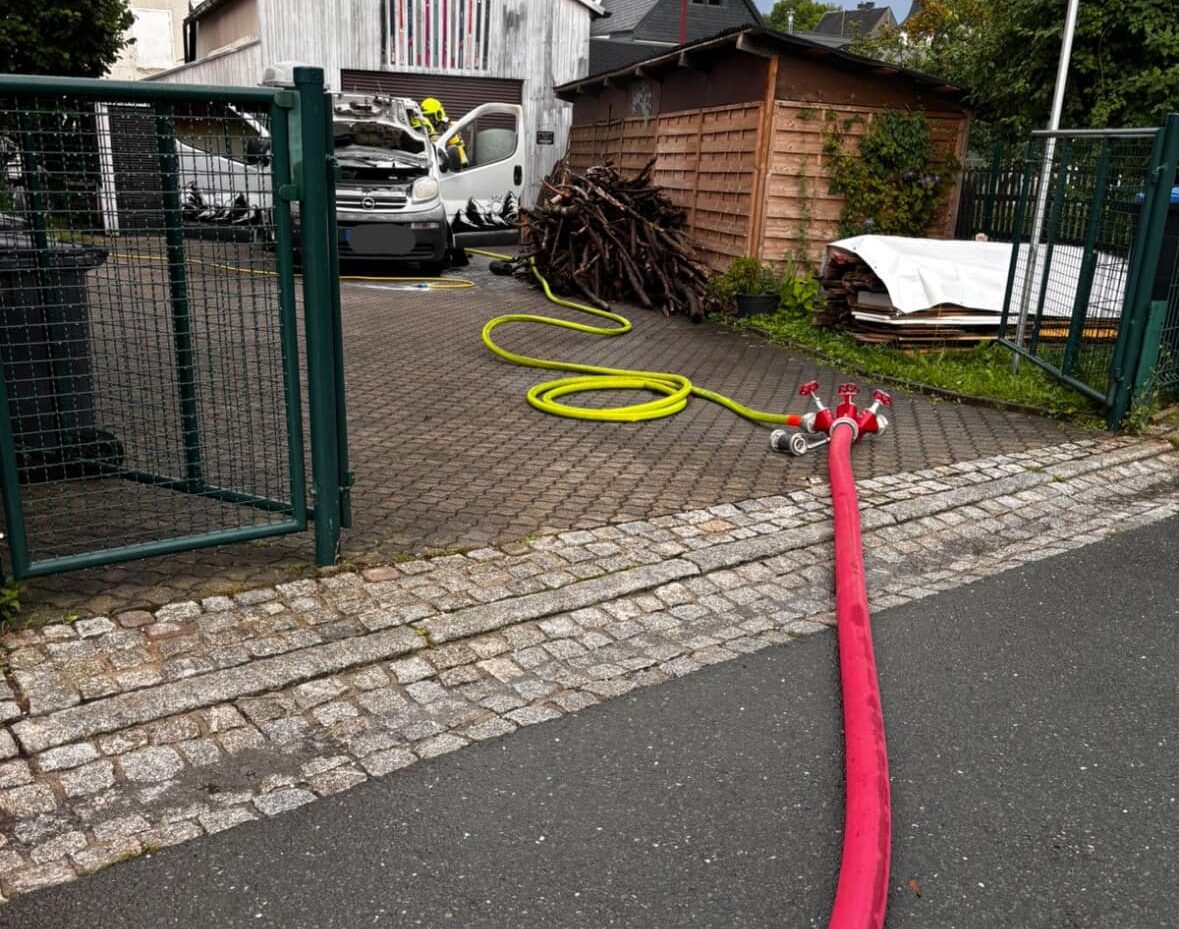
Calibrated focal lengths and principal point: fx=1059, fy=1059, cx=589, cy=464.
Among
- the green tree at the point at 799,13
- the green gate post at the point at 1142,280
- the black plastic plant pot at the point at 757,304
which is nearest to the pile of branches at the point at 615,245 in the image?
the black plastic plant pot at the point at 757,304

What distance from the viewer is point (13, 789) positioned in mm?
2967

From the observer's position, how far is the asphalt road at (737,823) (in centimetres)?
258

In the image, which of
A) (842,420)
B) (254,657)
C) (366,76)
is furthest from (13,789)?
(366,76)

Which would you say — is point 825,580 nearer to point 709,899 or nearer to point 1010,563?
point 1010,563

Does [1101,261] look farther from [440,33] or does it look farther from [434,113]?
Answer: [440,33]

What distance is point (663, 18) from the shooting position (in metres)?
36.3

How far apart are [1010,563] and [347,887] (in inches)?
140

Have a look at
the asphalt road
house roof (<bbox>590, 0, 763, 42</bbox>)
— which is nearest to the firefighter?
house roof (<bbox>590, 0, 763, 42</bbox>)

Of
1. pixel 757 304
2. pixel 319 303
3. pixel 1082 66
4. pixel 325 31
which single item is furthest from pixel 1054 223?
pixel 325 31

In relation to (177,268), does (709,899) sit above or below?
below

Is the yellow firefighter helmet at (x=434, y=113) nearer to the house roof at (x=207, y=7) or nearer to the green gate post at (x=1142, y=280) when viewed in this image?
the house roof at (x=207, y=7)

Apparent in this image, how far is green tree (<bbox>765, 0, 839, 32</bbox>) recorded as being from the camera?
82062mm

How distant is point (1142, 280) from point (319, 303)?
5356mm

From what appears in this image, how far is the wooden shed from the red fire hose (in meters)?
7.19
